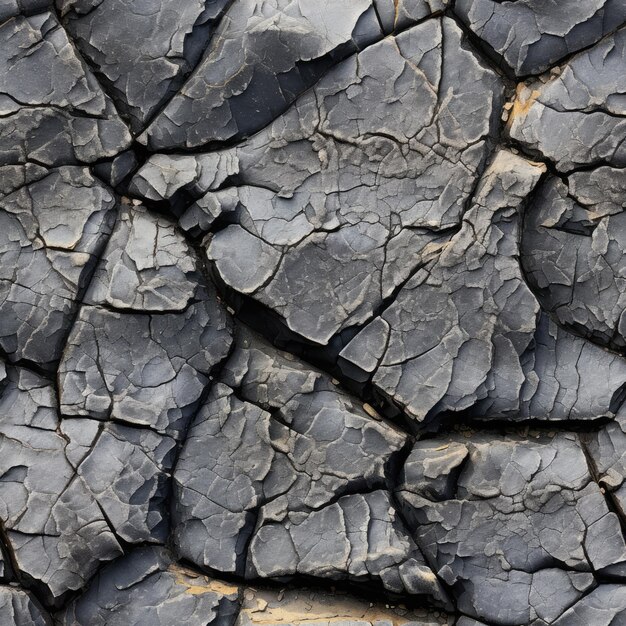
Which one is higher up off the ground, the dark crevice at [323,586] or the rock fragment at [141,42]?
the rock fragment at [141,42]

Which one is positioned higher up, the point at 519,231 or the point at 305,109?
the point at 305,109

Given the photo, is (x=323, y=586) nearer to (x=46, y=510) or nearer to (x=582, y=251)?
(x=46, y=510)

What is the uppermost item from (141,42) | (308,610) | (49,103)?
(141,42)

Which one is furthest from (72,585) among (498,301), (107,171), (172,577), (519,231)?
(519,231)

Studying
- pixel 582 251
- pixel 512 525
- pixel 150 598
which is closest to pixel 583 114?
pixel 582 251

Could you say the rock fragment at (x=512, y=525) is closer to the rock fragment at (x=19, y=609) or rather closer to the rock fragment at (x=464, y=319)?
the rock fragment at (x=464, y=319)

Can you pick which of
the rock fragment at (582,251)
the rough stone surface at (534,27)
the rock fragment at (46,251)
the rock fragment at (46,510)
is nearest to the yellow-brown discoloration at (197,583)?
the rock fragment at (46,510)

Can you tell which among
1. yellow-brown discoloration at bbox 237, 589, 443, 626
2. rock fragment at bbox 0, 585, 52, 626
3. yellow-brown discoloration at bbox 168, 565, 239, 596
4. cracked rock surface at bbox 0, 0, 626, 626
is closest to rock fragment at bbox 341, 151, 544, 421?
cracked rock surface at bbox 0, 0, 626, 626

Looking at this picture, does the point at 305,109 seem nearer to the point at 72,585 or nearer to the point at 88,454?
the point at 88,454

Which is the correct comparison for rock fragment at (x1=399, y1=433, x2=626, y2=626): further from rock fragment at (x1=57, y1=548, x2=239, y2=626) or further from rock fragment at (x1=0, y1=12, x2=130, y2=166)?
rock fragment at (x1=0, y1=12, x2=130, y2=166)
